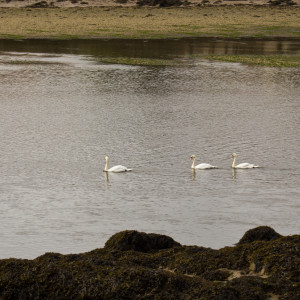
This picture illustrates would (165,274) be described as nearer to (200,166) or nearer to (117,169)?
(117,169)

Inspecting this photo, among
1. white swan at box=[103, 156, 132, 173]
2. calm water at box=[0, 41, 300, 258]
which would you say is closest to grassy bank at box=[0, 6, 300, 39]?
calm water at box=[0, 41, 300, 258]

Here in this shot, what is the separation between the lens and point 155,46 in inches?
2571

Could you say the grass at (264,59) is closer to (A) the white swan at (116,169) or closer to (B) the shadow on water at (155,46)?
(B) the shadow on water at (155,46)

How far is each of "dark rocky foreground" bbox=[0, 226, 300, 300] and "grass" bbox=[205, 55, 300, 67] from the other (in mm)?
41327

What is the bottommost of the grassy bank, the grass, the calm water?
the grassy bank

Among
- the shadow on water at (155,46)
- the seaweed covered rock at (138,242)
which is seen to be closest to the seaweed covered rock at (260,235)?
the seaweed covered rock at (138,242)

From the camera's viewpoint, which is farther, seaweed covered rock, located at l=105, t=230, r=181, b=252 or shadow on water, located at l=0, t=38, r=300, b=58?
shadow on water, located at l=0, t=38, r=300, b=58

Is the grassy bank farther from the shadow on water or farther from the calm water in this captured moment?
the calm water

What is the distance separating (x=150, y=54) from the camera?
194 feet

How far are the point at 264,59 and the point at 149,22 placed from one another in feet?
89.3

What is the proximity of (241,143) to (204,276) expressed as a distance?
17546 mm

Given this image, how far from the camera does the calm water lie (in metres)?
19.9

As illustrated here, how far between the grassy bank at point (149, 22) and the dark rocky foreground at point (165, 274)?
59.8 metres

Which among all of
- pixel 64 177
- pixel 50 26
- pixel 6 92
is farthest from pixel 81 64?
pixel 64 177
